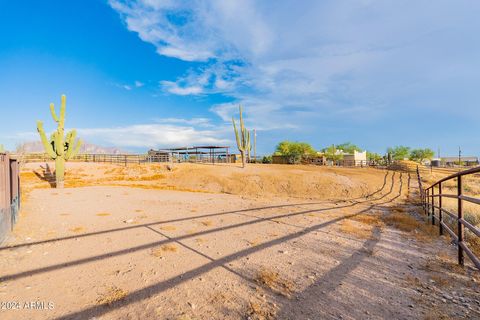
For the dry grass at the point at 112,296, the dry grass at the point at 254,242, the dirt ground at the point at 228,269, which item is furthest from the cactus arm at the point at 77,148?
the dry grass at the point at 112,296

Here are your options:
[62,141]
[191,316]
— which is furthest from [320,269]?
[62,141]

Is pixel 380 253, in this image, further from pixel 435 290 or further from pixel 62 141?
pixel 62 141

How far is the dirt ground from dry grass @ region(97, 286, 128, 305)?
0.5 inches

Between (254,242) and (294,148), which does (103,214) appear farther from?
(294,148)

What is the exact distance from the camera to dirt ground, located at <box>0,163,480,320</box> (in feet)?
9.27

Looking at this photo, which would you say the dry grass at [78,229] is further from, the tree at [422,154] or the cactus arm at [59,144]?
the tree at [422,154]

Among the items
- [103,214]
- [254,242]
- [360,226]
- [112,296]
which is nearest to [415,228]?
[360,226]

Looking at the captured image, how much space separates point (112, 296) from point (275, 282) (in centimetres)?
215

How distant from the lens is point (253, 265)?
4008 mm

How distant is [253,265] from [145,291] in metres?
1.68

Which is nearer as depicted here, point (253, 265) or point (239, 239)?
point (253, 265)

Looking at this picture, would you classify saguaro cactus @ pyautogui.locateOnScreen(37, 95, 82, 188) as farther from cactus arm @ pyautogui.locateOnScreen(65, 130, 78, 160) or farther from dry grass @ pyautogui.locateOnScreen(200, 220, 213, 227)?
dry grass @ pyautogui.locateOnScreen(200, 220, 213, 227)

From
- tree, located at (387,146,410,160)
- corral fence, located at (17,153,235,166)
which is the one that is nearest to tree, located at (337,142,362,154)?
tree, located at (387,146,410,160)

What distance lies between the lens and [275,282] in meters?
3.41
